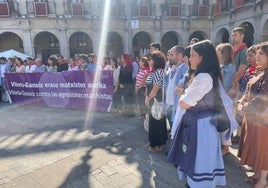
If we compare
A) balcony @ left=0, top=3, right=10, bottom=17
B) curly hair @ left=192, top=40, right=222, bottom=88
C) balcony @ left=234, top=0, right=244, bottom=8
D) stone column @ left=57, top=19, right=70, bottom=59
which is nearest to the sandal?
curly hair @ left=192, top=40, right=222, bottom=88

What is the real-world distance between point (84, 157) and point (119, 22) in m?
17.9

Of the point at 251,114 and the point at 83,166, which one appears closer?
the point at 251,114

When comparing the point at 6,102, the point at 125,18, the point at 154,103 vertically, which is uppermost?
the point at 125,18

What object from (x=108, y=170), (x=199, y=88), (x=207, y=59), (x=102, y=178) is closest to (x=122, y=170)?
(x=108, y=170)

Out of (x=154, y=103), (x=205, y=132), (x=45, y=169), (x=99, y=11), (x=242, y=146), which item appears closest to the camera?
(x=205, y=132)

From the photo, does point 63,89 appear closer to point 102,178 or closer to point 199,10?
point 102,178

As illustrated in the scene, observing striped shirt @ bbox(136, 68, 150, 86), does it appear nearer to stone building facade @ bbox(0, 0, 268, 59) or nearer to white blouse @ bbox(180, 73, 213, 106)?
white blouse @ bbox(180, 73, 213, 106)

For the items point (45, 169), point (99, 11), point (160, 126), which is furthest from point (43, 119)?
point (99, 11)

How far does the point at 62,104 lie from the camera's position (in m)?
8.30

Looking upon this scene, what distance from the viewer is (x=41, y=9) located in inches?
728

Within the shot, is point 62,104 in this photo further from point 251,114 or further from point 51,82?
point 251,114

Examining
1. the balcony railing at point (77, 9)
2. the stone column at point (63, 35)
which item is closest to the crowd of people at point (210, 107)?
the stone column at point (63, 35)

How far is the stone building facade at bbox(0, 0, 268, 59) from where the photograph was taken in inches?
711

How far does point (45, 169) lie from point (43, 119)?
3.38 m
